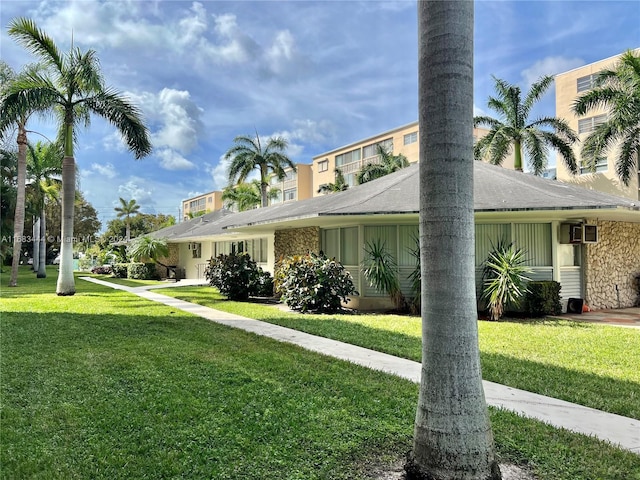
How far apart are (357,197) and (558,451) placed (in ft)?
36.1

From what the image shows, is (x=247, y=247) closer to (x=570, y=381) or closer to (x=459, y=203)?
(x=570, y=381)

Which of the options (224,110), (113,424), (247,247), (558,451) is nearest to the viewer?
(558,451)

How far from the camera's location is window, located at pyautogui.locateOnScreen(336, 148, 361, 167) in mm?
56625

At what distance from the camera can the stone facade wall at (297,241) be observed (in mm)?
15458

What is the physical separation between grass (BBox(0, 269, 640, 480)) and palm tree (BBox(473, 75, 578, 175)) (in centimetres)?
2254

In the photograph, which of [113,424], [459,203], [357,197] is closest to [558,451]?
[459,203]

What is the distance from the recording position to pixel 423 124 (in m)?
3.10

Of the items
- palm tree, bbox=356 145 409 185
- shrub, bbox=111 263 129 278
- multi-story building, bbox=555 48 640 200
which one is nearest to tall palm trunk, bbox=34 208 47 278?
shrub, bbox=111 263 129 278

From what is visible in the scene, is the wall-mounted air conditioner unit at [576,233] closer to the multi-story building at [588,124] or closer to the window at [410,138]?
the multi-story building at [588,124]

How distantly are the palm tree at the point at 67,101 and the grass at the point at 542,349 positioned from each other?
27.3 ft

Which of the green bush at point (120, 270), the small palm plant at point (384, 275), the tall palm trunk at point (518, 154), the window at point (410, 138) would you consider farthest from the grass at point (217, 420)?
the window at point (410, 138)

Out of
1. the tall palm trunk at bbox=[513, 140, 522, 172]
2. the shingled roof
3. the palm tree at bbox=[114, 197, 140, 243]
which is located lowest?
the shingled roof

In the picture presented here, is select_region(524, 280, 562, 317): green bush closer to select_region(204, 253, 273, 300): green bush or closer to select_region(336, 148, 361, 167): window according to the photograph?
select_region(204, 253, 273, 300): green bush

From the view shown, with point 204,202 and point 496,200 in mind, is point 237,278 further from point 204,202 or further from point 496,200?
point 204,202
